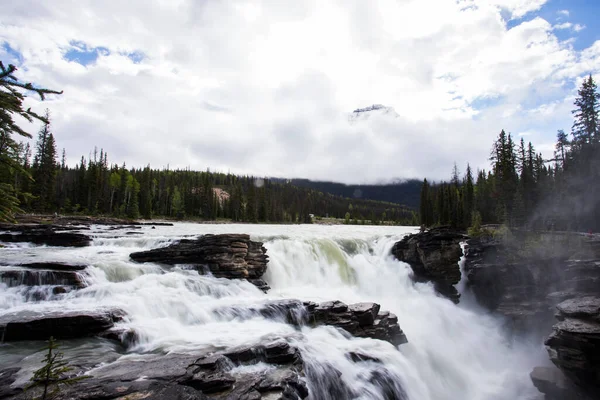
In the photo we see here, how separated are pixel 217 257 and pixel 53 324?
1017 cm

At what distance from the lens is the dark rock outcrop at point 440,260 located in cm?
2717

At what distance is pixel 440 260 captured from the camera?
27297 mm

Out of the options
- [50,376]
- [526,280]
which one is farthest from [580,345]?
[50,376]

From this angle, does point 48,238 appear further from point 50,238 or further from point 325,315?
point 325,315

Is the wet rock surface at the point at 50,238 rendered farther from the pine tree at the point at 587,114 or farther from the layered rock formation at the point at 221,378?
the pine tree at the point at 587,114

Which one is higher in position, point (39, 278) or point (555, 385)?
point (39, 278)

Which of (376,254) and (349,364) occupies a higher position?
(376,254)

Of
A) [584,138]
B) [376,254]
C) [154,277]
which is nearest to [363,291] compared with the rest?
[376,254]

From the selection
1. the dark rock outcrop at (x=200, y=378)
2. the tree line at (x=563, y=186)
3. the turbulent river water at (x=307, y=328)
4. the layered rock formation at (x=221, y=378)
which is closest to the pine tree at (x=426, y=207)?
the tree line at (x=563, y=186)

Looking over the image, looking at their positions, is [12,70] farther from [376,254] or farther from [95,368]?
[376,254]

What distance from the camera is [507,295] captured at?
962 inches

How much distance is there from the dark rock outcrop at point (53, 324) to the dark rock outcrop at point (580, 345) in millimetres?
18767

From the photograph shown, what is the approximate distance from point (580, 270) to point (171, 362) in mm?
24428

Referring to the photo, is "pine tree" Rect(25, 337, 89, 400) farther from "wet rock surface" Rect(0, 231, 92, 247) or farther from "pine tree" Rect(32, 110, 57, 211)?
"pine tree" Rect(32, 110, 57, 211)
